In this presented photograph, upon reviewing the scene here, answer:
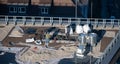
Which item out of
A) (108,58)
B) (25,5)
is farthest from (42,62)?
(25,5)

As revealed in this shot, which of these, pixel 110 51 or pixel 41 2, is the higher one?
pixel 41 2

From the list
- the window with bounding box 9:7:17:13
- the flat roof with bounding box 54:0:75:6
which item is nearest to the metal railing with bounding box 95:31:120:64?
the flat roof with bounding box 54:0:75:6

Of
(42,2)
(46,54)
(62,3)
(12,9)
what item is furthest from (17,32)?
(62,3)

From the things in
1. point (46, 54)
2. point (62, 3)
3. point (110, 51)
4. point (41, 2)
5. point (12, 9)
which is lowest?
point (46, 54)

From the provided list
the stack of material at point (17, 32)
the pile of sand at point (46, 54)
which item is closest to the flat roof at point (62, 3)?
the stack of material at point (17, 32)

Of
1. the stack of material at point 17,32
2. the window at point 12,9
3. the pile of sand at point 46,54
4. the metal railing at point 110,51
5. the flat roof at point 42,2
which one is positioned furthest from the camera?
the flat roof at point 42,2

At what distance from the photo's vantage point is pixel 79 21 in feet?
219

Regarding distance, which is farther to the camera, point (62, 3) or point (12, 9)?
point (62, 3)

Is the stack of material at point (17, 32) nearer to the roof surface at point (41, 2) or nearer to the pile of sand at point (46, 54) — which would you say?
the pile of sand at point (46, 54)

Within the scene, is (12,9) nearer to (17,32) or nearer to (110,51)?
(17,32)

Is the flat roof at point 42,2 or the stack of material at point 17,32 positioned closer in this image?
the stack of material at point 17,32

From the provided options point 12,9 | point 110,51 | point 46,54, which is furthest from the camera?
point 12,9

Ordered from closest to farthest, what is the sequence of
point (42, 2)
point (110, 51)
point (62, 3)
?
point (110, 51), point (42, 2), point (62, 3)

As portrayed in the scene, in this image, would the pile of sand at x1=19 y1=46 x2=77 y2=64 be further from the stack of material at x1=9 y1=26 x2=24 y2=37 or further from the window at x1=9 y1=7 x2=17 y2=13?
the window at x1=9 y1=7 x2=17 y2=13
